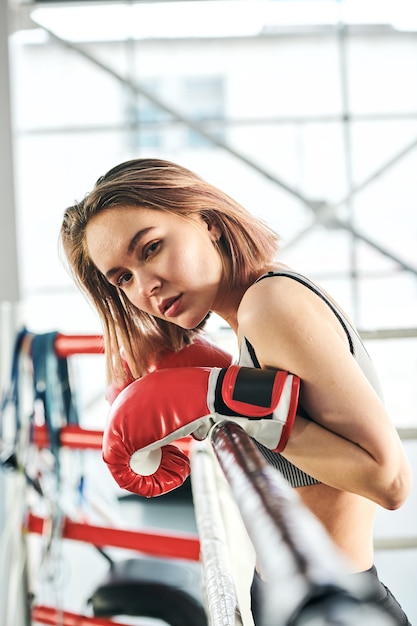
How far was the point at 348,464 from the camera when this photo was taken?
2.10 feet

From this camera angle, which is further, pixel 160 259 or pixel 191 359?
pixel 191 359

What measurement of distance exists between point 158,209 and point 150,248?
0.14 ft

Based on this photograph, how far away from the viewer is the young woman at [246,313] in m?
0.65

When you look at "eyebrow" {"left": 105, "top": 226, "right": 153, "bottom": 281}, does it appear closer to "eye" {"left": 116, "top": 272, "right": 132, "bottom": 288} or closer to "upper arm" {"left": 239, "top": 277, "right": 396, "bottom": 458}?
"eye" {"left": 116, "top": 272, "right": 132, "bottom": 288}

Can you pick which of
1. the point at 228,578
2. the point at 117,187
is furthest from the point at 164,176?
the point at 228,578

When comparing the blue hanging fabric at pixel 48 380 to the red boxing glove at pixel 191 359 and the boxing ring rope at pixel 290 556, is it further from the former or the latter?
the boxing ring rope at pixel 290 556

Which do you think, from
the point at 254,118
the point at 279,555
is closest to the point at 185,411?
the point at 279,555

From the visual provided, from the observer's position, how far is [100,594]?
2082 mm

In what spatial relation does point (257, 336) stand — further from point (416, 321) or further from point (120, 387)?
point (416, 321)

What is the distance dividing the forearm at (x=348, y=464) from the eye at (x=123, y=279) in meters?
0.25

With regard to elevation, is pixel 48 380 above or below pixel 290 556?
below

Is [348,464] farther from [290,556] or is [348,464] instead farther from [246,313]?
[290,556]

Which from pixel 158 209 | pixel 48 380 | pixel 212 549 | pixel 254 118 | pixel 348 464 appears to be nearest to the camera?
pixel 348 464

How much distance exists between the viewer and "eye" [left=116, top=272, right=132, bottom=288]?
2.62 ft
